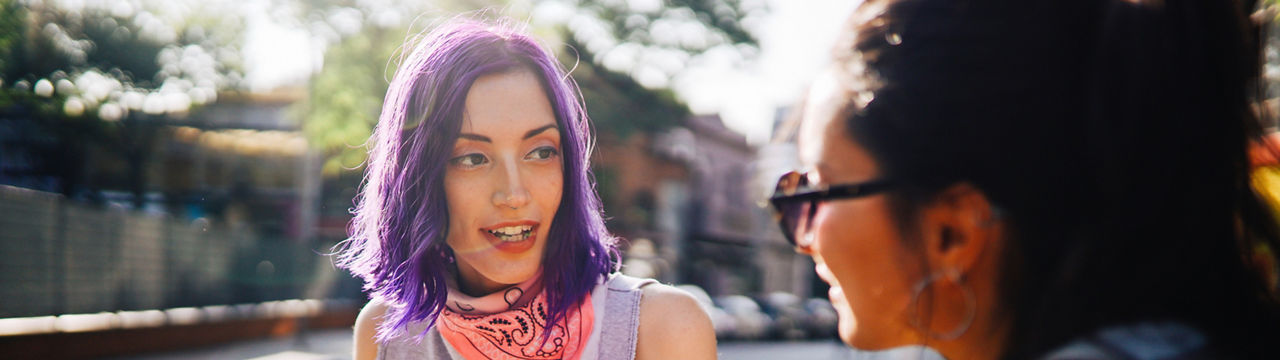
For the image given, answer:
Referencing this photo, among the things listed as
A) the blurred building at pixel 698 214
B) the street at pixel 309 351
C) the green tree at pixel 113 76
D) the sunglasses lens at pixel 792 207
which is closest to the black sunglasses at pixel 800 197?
the sunglasses lens at pixel 792 207

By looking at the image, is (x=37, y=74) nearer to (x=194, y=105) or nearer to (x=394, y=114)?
(x=194, y=105)

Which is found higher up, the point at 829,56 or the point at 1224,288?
the point at 829,56

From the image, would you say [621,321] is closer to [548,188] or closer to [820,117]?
[548,188]

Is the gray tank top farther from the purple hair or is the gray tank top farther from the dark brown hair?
the dark brown hair

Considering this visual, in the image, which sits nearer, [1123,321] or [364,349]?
[1123,321]

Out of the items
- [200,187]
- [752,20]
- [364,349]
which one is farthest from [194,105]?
[364,349]

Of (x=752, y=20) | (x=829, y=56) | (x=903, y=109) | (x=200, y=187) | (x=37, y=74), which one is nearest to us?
(x=903, y=109)

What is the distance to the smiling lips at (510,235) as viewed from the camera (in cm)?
200

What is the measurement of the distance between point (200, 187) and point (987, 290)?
37869 millimetres

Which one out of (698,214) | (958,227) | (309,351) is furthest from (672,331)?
(698,214)

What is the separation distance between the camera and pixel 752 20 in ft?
79.3

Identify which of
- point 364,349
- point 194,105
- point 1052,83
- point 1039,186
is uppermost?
point 194,105

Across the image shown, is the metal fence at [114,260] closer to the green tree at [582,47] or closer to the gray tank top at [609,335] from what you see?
the green tree at [582,47]

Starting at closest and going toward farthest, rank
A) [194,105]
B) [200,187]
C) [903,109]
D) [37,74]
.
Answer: [903,109] < [37,74] < [194,105] < [200,187]
